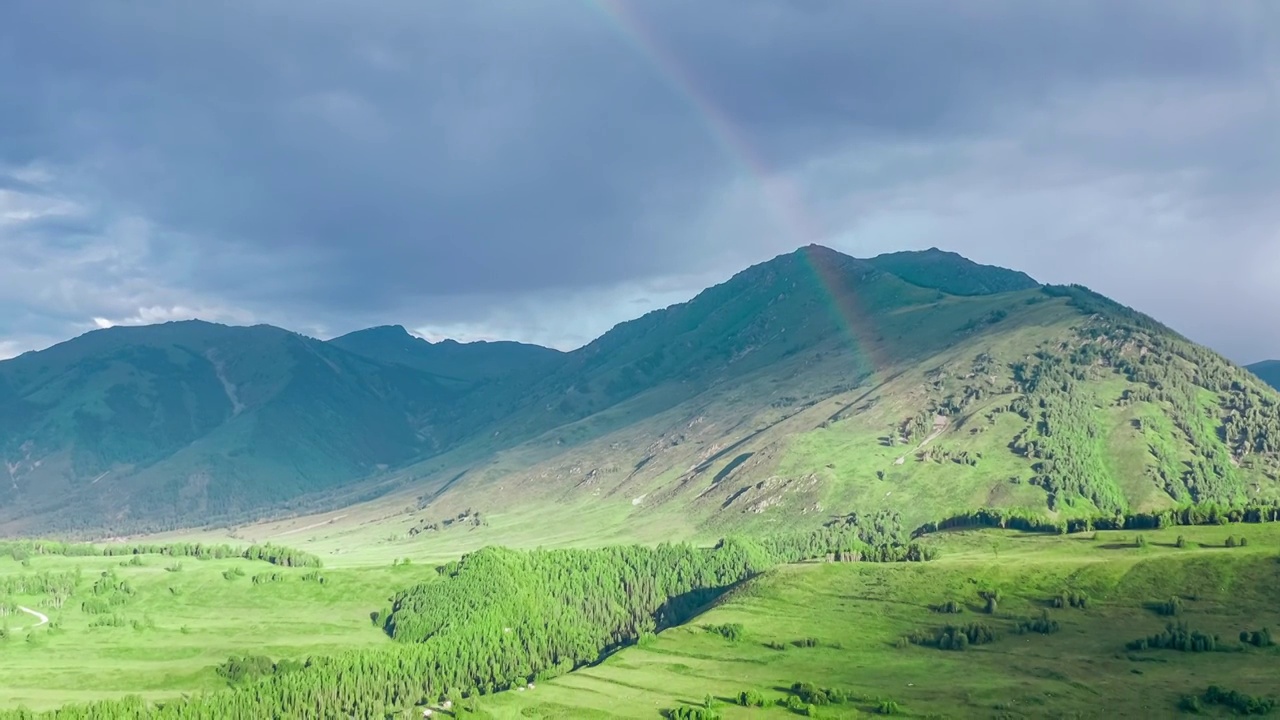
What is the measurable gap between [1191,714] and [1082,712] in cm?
1962

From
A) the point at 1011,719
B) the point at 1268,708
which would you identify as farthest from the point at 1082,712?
the point at 1268,708

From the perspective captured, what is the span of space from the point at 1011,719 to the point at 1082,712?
14.2 meters

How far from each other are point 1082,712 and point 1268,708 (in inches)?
1289

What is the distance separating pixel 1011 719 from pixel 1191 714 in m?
33.5

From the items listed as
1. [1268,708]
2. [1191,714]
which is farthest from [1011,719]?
[1268,708]

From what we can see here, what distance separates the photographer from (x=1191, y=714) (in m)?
192

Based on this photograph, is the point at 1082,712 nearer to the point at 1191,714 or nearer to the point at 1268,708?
the point at 1191,714

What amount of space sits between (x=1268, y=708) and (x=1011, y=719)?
46511 millimetres

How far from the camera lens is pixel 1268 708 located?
18700 cm

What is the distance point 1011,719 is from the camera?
198m

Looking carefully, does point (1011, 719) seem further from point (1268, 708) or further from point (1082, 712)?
point (1268, 708)

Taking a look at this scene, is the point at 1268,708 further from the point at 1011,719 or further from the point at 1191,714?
the point at 1011,719
